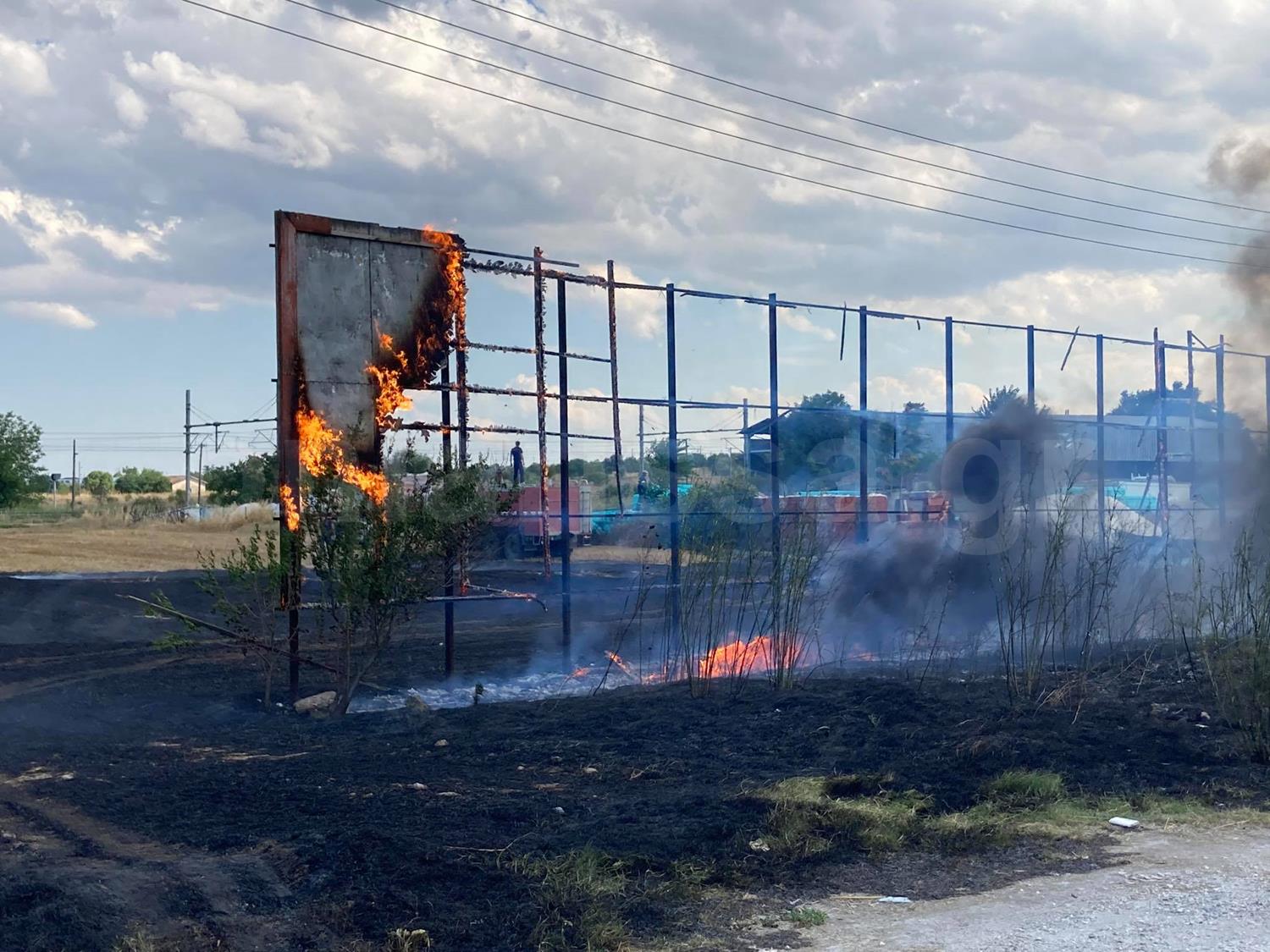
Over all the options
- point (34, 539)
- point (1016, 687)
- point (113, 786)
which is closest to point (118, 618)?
point (113, 786)

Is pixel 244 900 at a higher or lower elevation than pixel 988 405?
lower

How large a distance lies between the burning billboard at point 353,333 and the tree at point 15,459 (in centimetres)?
4313

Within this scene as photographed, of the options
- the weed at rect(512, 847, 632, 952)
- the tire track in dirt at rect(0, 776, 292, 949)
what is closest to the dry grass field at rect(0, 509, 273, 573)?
the tire track in dirt at rect(0, 776, 292, 949)

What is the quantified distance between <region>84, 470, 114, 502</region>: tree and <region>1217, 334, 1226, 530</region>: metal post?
6879 cm

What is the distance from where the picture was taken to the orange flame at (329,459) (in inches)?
443

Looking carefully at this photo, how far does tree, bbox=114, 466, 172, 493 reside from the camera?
94.8m

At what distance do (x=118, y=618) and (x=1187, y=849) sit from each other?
49.1 feet

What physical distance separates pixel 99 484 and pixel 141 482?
11967 mm

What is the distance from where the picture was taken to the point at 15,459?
4972cm

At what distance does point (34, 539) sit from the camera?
122 feet

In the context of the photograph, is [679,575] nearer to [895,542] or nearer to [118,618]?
[895,542]

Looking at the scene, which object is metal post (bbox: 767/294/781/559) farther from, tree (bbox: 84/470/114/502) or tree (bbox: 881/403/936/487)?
tree (bbox: 84/470/114/502)

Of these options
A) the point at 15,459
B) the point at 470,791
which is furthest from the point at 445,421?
the point at 15,459

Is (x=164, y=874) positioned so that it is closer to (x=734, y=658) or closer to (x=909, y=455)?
(x=734, y=658)
